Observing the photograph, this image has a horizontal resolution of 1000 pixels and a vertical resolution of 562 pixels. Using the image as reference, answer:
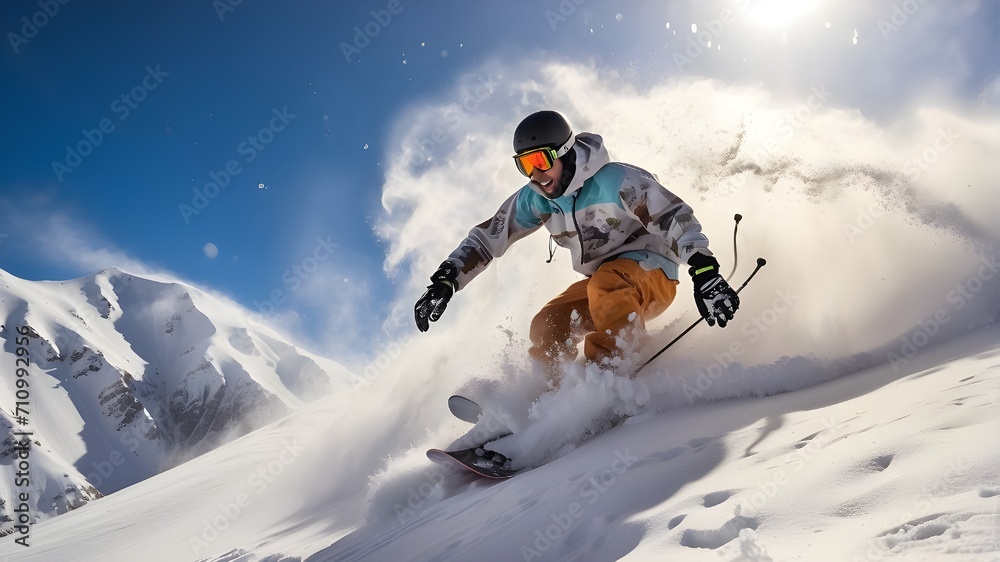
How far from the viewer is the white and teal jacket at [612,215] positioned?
4.29m

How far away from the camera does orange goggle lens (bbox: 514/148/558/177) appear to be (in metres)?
4.40

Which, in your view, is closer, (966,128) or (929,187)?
(929,187)

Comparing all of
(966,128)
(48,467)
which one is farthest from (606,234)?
(48,467)

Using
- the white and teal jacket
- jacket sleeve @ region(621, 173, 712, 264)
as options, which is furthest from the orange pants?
jacket sleeve @ region(621, 173, 712, 264)

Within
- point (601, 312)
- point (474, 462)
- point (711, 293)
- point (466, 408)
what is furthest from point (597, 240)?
point (474, 462)

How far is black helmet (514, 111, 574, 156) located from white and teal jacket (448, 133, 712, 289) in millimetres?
139

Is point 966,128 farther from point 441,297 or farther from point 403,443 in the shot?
point 403,443

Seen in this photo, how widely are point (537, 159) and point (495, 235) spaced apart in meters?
1.13

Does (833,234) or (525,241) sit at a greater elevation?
(525,241)

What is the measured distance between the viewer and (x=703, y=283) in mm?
3797

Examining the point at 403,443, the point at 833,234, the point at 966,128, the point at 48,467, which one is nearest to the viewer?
the point at 833,234

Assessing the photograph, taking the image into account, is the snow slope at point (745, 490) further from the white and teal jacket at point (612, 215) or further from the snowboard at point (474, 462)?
the white and teal jacket at point (612, 215)

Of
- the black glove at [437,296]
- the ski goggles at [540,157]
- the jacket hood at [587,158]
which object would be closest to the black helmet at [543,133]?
the ski goggles at [540,157]

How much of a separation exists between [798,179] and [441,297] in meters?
4.24
